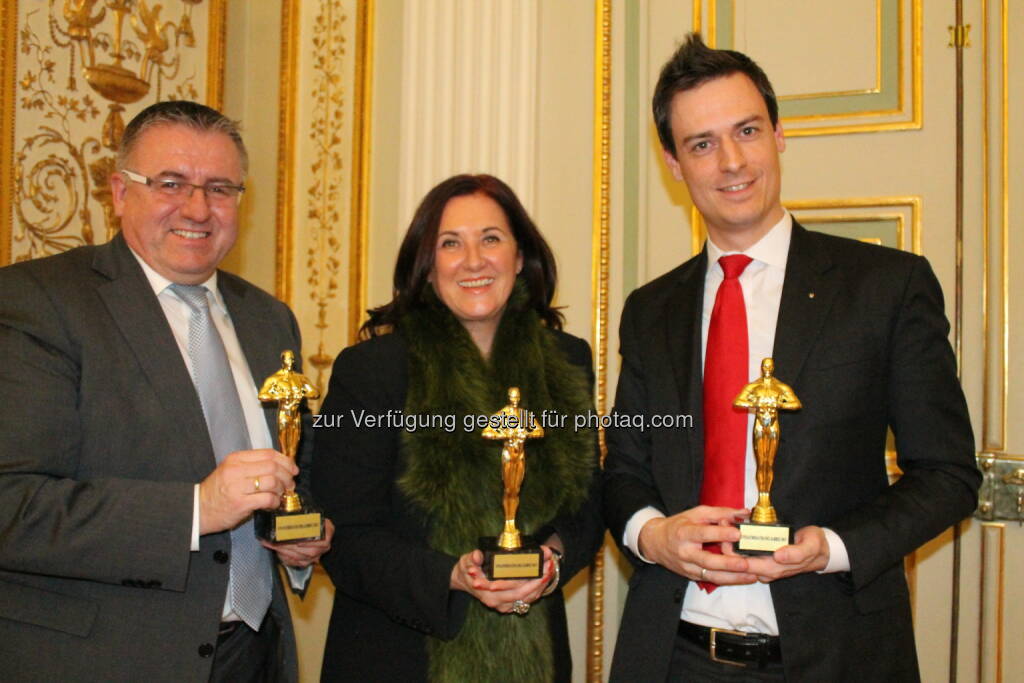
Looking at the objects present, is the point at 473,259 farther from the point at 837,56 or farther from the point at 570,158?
the point at 837,56

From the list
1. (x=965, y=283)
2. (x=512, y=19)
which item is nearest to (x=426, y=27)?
(x=512, y=19)

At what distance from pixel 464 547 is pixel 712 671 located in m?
0.63

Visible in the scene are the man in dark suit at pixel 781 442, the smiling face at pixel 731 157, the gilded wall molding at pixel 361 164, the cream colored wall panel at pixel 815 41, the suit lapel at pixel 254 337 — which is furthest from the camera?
the gilded wall molding at pixel 361 164

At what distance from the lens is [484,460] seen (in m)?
2.27

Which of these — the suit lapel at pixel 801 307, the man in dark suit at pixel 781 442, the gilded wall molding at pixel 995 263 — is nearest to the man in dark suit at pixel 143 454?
the man in dark suit at pixel 781 442

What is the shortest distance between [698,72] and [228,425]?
1.40m

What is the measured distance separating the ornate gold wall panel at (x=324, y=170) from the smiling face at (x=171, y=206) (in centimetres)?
151

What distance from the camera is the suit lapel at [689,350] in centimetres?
206

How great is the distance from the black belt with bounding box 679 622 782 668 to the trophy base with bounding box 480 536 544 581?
0.38 meters

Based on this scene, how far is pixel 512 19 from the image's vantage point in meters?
3.54

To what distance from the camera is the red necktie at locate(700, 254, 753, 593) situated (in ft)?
6.55

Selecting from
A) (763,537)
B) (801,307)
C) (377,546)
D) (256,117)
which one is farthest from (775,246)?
(256,117)

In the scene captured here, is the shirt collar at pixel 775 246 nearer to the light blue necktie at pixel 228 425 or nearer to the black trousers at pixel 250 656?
the light blue necktie at pixel 228 425

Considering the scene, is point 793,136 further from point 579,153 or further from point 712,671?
point 712,671
